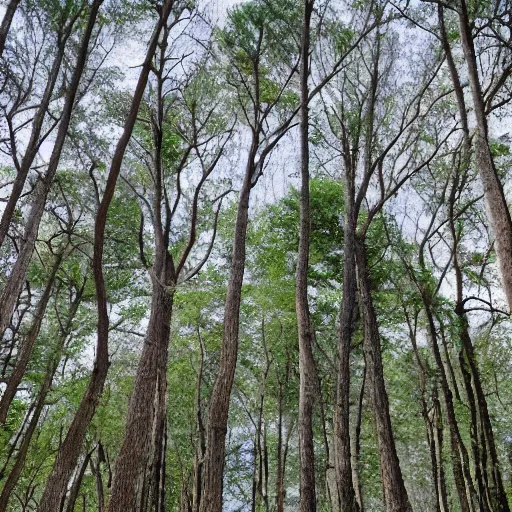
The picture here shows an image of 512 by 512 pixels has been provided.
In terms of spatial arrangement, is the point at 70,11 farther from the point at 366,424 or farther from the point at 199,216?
the point at 366,424

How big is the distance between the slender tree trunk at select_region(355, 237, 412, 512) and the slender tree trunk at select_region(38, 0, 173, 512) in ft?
17.0

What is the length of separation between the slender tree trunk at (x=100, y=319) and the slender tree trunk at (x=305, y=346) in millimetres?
3045

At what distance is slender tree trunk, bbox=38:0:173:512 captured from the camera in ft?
12.3

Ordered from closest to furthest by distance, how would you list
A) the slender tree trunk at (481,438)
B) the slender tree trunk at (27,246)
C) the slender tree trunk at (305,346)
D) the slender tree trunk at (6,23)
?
the slender tree trunk at (305,346) < the slender tree trunk at (6,23) < the slender tree trunk at (27,246) < the slender tree trunk at (481,438)

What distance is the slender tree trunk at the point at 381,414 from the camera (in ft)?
25.2

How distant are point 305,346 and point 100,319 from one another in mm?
4134

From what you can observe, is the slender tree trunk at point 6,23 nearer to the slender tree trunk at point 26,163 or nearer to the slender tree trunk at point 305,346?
the slender tree trunk at point 26,163

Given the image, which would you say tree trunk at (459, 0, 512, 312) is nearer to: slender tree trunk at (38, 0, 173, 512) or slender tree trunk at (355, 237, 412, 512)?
slender tree trunk at (355, 237, 412, 512)

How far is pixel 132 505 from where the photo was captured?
6082 mm

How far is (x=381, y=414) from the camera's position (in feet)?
27.7

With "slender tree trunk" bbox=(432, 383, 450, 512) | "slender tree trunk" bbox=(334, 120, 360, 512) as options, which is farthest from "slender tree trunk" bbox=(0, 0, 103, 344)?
"slender tree trunk" bbox=(432, 383, 450, 512)

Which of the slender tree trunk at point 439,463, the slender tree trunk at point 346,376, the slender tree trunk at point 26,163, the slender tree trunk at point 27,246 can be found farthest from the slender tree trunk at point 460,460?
the slender tree trunk at point 26,163

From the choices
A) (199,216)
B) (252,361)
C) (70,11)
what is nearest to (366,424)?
(252,361)

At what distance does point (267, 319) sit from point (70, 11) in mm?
9022
